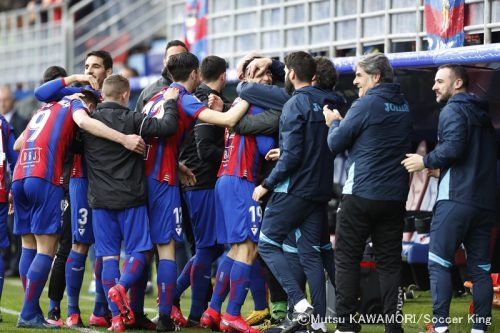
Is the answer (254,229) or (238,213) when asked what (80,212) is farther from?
(254,229)

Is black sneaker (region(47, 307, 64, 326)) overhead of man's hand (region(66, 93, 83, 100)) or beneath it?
beneath

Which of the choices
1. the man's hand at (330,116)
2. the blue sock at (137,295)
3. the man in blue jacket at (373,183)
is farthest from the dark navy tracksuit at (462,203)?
the blue sock at (137,295)

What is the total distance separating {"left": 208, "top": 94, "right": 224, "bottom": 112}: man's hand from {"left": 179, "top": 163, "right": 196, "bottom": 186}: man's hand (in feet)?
1.82

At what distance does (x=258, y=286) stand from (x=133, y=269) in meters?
1.31

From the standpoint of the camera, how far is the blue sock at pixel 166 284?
28.5 ft

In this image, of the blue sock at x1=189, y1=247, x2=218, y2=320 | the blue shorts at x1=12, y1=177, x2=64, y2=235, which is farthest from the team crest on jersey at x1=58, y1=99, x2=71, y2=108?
the blue sock at x1=189, y1=247, x2=218, y2=320

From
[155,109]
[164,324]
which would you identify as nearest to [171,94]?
[155,109]

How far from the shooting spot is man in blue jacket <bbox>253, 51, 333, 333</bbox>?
8266mm

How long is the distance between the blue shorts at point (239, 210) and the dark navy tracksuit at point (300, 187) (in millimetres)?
258

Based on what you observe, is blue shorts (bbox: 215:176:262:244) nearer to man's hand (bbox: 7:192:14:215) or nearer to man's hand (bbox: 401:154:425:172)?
man's hand (bbox: 401:154:425:172)

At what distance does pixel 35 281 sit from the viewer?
29.4 feet

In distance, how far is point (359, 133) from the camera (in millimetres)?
8023

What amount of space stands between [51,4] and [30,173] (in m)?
13.7

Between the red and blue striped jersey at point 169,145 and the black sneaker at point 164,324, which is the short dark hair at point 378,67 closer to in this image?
the red and blue striped jersey at point 169,145
